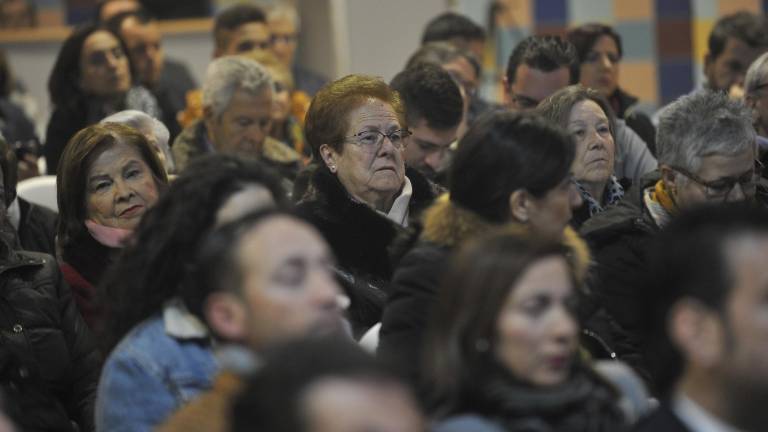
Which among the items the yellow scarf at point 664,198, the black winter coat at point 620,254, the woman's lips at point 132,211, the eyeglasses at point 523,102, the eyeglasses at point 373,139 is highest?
the eyeglasses at point 373,139

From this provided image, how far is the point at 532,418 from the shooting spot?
2418mm

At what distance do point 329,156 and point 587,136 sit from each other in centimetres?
74

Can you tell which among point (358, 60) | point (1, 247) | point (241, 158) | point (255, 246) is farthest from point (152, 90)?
point (255, 246)

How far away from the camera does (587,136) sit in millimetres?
4059

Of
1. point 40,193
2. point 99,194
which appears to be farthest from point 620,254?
point 40,193

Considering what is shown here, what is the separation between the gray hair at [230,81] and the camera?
5102 millimetres

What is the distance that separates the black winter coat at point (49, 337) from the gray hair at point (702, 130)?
5.17 ft

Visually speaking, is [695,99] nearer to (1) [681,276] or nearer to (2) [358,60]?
(1) [681,276]

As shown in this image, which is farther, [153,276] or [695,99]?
[695,99]

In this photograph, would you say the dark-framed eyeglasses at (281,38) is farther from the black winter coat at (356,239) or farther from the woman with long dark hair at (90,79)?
the black winter coat at (356,239)

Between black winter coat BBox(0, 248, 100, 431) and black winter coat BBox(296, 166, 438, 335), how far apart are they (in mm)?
648

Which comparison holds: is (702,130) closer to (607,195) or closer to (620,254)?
(620,254)

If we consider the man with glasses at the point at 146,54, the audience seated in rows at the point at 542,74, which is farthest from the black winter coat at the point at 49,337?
the man with glasses at the point at 146,54

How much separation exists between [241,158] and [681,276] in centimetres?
97
